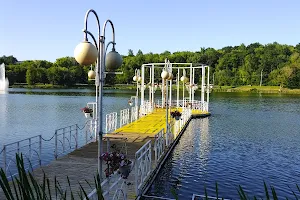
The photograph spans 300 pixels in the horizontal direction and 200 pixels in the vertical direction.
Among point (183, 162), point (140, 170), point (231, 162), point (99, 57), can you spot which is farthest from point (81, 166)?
point (231, 162)

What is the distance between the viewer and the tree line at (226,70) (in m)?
78.2

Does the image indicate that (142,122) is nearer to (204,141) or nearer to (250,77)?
(204,141)

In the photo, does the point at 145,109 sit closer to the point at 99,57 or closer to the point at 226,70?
the point at 99,57

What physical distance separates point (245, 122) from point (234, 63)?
65.0 meters

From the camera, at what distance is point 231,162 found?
1290 cm

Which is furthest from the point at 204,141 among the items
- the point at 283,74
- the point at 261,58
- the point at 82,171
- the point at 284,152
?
the point at 261,58

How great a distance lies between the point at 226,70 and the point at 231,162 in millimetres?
73696

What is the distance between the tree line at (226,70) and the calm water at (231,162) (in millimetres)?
55493

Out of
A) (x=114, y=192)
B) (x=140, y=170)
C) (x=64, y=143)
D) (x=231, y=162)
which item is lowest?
(x=231, y=162)

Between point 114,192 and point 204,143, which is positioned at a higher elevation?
point 114,192

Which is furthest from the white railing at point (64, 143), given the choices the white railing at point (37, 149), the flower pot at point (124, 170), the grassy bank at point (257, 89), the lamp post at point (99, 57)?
the grassy bank at point (257, 89)

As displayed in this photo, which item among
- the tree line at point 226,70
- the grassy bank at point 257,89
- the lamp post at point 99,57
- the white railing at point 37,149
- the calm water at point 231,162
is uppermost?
the tree line at point 226,70

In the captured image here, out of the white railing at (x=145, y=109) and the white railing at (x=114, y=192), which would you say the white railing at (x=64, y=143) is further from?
the white railing at (x=145, y=109)

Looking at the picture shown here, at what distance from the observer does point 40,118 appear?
85.3ft
